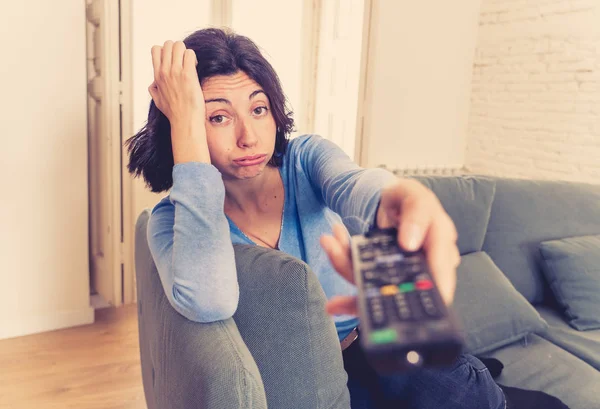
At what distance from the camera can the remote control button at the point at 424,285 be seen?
400mm

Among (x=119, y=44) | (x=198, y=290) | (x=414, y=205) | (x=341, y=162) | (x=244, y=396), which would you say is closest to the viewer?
(x=414, y=205)

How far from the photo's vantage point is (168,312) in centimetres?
85

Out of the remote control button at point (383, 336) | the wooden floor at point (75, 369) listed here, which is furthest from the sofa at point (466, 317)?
the wooden floor at point (75, 369)

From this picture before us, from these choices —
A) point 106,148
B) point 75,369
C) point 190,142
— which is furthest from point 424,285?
point 106,148

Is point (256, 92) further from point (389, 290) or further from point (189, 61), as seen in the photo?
point (389, 290)

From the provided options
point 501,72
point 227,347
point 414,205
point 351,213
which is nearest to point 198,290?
point 227,347

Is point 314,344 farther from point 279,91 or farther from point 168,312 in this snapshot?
point 279,91

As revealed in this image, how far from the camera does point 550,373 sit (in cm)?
127

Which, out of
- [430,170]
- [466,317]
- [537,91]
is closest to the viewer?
[466,317]

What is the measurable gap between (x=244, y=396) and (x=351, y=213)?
0.26 m

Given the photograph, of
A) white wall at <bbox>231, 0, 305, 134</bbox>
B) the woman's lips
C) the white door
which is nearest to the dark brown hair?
the woman's lips

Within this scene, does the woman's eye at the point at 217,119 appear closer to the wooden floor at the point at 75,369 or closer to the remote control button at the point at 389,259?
the remote control button at the point at 389,259

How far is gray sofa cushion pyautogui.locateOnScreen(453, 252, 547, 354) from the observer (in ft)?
4.50

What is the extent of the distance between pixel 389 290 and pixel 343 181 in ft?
1.34
